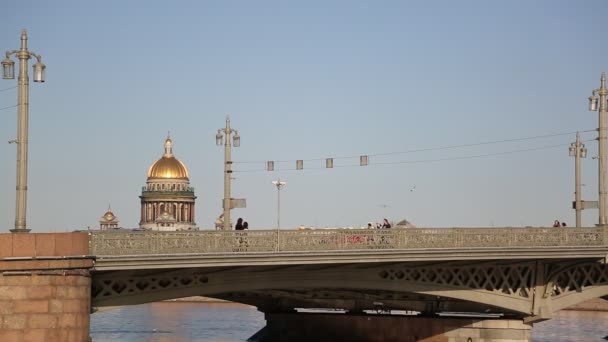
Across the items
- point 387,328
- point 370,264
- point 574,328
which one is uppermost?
point 370,264

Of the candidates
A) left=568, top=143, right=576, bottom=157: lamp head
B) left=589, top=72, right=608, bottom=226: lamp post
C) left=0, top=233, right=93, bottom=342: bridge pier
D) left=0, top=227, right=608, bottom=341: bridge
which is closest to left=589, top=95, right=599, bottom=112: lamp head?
left=589, top=72, right=608, bottom=226: lamp post

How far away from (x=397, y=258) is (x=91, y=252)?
1080 centimetres

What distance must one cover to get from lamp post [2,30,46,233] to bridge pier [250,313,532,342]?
22.4 meters

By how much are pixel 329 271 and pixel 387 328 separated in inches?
557

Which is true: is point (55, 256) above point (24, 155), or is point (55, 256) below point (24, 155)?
below

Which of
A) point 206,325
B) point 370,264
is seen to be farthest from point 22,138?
point 206,325

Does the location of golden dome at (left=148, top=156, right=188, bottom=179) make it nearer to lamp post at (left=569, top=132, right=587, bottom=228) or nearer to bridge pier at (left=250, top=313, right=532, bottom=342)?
bridge pier at (left=250, top=313, right=532, bottom=342)

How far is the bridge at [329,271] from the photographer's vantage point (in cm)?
3769

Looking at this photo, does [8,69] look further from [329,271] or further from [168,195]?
[168,195]

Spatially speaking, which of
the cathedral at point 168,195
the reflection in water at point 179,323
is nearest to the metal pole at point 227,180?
the reflection in water at point 179,323

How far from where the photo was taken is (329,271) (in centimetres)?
4681

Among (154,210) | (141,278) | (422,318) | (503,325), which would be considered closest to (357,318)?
(422,318)

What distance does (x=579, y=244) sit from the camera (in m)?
49.4

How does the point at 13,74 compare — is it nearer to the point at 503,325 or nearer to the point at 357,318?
the point at 503,325
